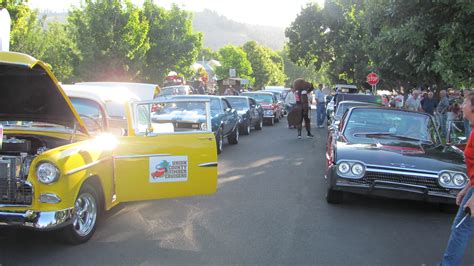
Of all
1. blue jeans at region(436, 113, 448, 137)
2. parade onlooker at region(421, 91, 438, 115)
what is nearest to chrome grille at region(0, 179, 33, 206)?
blue jeans at region(436, 113, 448, 137)

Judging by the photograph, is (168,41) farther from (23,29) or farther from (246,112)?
(246,112)

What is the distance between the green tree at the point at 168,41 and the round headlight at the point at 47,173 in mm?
29244

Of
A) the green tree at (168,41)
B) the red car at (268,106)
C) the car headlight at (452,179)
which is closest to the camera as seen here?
the car headlight at (452,179)

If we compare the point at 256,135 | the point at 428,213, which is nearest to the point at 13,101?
the point at 428,213

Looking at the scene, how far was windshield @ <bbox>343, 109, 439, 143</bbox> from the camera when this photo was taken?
7.75 meters

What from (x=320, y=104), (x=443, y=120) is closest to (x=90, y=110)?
(x=320, y=104)

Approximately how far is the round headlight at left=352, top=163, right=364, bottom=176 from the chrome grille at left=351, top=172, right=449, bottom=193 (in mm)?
75

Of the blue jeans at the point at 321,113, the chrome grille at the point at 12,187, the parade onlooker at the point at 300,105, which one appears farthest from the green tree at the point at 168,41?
the chrome grille at the point at 12,187

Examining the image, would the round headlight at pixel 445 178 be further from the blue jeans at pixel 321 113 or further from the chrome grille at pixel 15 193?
the blue jeans at pixel 321 113

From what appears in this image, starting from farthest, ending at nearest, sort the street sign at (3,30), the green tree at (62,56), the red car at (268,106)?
the green tree at (62,56) < the red car at (268,106) < the street sign at (3,30)

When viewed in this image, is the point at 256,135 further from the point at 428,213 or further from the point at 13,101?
the point at 13,101

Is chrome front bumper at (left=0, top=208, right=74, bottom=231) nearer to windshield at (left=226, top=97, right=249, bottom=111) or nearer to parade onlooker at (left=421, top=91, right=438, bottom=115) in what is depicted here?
windshield at (left=226, top=97, right=249, bottom=111)

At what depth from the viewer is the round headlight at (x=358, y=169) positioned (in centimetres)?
646

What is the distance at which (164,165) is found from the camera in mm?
5633
